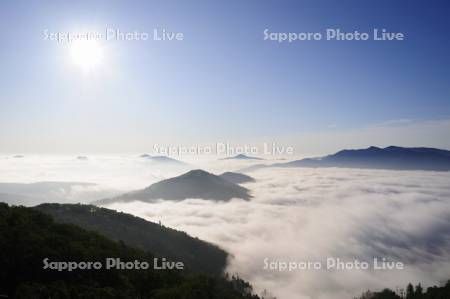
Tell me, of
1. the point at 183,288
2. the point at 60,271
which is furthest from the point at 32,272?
the point at 183,288

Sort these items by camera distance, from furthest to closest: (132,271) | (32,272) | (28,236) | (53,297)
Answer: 1. (132,271)
2. (28,236)
3. (32,272)
4. (53,297)

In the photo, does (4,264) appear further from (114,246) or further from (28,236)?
(114,246)

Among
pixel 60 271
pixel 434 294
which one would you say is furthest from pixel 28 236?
pixel 434 294

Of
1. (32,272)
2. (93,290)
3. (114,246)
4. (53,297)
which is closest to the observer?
(53,297)

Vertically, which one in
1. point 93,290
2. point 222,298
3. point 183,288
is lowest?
point 222,298

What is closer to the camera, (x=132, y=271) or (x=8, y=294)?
(x=8, y=294)

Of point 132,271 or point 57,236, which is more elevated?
point 57,236
